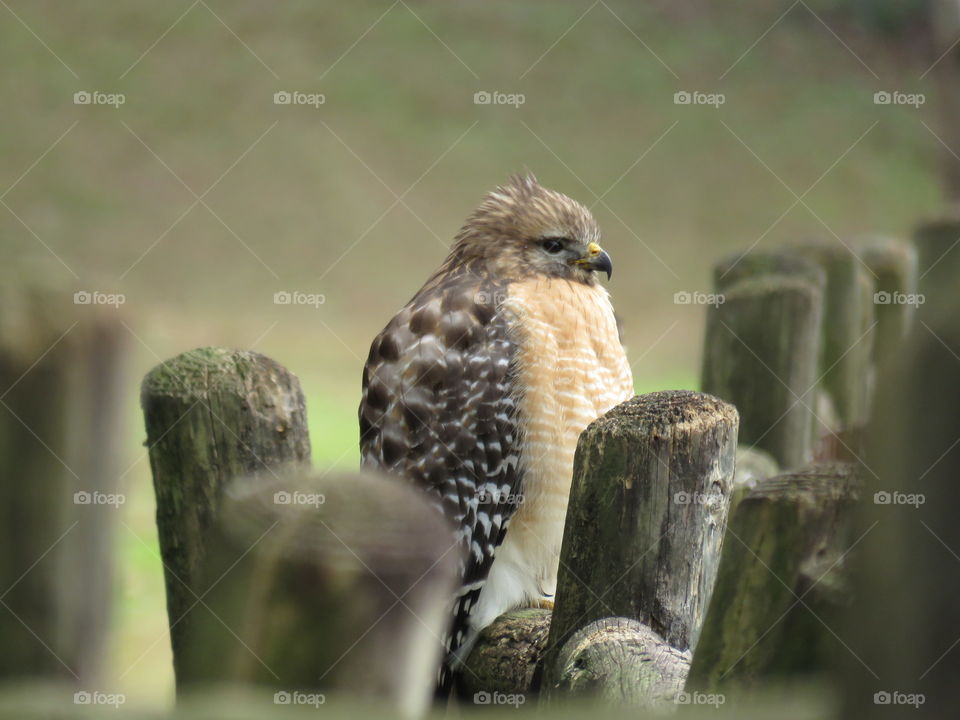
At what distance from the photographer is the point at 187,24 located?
24234 millimetres

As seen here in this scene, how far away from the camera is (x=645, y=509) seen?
223 cm

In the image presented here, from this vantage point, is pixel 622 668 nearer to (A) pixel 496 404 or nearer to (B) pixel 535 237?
(A) pixel 496 404

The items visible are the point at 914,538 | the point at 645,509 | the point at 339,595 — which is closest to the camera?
the point at 914,538

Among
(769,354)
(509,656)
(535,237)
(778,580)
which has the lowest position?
(509,656)

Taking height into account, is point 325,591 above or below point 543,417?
below

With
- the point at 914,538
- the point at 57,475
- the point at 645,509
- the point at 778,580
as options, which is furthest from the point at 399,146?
the point at 914,538

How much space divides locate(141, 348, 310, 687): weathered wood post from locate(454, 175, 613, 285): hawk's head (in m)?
1.52

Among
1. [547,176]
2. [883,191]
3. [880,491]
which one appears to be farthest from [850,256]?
[883,191]

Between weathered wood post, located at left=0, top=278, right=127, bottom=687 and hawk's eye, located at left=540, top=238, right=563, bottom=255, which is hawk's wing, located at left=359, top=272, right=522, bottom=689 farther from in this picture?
weathered wood post, located at left=0, top=278, right=127, bottom=687

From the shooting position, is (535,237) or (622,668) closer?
(622,668)

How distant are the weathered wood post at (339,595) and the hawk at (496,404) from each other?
1825mm

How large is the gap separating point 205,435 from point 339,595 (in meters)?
0.95

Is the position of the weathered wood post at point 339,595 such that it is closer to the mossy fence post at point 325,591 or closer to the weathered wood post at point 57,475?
the mossy fence post at point 325,591

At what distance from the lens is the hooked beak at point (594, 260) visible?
3621 mm
